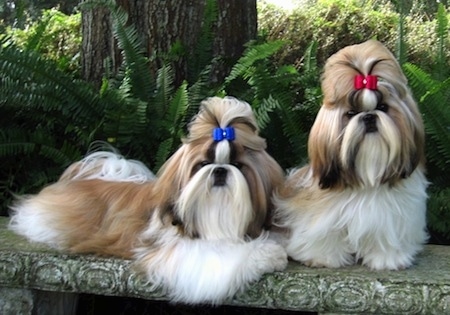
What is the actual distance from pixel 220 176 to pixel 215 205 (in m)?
0.12

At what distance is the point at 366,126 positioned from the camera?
2705 millimetres

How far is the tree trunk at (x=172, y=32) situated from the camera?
481cm

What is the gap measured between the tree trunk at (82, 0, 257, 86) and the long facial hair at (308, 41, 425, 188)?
2.04 metres

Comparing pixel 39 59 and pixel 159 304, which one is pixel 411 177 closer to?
pixel 159 304

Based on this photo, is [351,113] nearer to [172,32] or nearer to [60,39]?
[172,32]

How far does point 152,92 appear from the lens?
4.51 metres

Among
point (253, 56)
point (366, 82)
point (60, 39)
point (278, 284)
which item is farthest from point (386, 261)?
point (60, 39)

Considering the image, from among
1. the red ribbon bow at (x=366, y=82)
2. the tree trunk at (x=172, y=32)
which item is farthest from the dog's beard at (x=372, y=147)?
the tree trunk at (x=172, y=32)

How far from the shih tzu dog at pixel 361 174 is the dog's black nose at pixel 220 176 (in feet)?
1.06

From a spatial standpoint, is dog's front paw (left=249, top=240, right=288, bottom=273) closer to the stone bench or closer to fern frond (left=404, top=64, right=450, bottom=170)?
the stone bench

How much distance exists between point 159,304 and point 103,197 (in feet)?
3.10

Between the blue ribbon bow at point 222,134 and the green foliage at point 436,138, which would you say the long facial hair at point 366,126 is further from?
the green foliage at point 436,138

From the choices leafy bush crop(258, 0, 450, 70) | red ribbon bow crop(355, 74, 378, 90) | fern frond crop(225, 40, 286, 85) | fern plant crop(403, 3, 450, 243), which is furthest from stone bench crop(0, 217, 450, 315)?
leafy bush crop(258, 0, 450, 70)

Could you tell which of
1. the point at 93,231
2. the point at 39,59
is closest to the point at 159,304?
the point at 93,231
